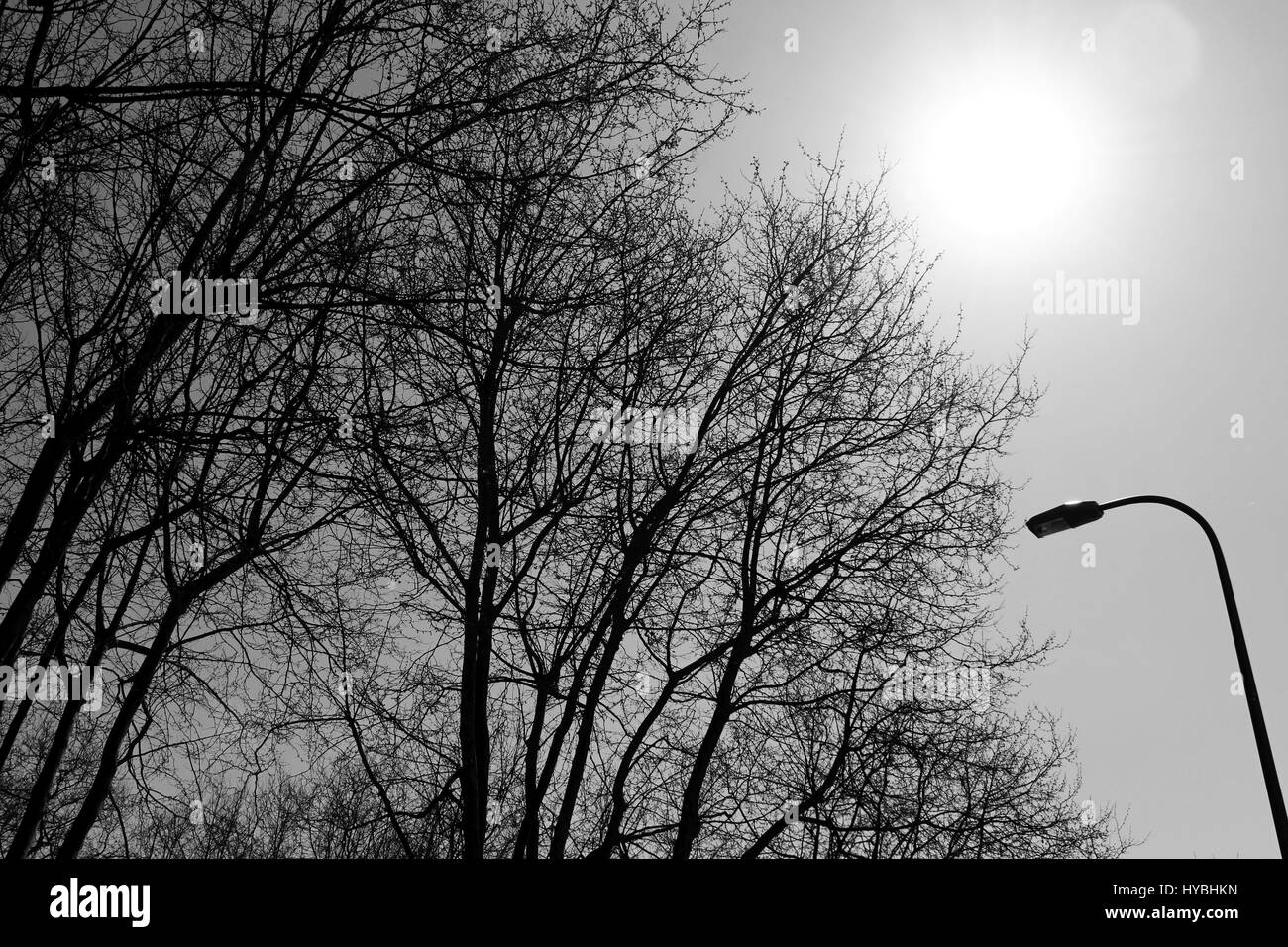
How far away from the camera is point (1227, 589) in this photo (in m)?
8.63

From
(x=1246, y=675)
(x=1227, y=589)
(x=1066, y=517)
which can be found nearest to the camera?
(x=1246, y=675)

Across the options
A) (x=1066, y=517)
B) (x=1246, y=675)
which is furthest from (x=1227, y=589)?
(x=1066, y=517)

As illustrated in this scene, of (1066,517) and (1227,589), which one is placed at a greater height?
(1066,517)

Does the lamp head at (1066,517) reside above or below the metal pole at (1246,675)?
above

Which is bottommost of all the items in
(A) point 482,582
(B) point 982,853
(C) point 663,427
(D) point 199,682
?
(B) point 982,853

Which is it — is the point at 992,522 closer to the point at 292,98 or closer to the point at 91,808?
the point at 292,98

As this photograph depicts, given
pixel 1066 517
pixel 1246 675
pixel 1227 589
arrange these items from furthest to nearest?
pixel 1066 517
pixel 1227 589
pixel 1246 675

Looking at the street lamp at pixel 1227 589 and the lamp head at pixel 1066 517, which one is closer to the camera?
the street lamp at pixel 1227 589

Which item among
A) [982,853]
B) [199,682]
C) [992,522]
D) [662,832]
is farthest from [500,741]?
[992,522]

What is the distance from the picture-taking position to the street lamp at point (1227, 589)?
7570mm

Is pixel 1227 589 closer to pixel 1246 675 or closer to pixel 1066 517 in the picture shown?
pixel 1246 675

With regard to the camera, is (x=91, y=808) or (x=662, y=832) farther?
(x=662, y=832)

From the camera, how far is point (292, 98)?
16.2ft
